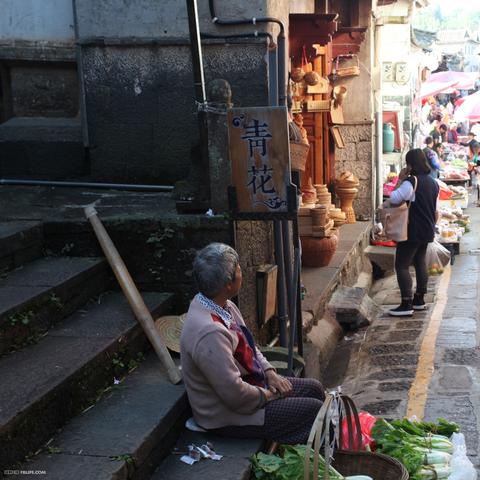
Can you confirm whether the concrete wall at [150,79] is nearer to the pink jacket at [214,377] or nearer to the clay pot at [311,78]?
the pink jacket at [214,377]

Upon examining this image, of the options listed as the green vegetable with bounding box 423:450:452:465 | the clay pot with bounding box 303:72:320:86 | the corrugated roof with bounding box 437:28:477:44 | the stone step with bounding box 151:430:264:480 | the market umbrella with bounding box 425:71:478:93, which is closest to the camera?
the stone step with bounding box 151:430:264:480

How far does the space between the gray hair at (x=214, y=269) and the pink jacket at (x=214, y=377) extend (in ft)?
0.39

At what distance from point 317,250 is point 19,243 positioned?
5.16 metres

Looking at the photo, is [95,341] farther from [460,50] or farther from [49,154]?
[460,50]

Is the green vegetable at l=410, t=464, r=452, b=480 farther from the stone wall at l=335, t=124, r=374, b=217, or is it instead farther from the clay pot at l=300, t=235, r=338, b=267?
the stone wall at l=335, t=124, r=374, b=217

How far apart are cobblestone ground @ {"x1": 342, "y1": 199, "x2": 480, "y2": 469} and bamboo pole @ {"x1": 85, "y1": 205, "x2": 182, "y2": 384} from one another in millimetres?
2260

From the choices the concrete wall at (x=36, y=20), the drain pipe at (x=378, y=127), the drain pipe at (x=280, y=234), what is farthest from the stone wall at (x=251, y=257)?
the drain pipe at (x=378, y=127)

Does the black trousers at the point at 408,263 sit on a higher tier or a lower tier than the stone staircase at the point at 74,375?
lower

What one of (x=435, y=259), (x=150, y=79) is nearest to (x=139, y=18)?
(x=150, y=79)

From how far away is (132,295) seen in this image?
5621 mm

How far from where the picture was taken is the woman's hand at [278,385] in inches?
187

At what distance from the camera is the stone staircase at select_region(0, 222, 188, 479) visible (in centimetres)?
398

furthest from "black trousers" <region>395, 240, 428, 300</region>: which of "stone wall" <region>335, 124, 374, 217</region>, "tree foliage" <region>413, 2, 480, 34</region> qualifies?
"tree foliage" <region>413, 2, 480, 34</region>

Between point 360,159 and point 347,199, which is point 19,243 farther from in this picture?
point 360,159
